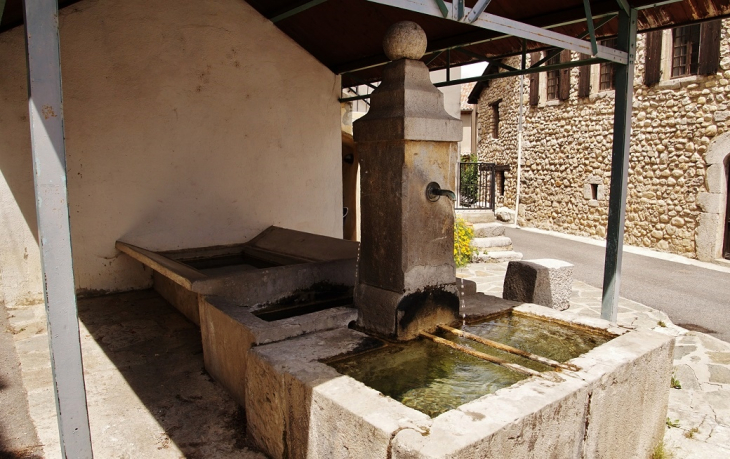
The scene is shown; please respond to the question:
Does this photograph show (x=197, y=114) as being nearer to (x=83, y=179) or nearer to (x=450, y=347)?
(x=83, y=179)

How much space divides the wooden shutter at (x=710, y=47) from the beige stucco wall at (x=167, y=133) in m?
6.82

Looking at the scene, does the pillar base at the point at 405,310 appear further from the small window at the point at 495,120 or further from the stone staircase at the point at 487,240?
the small window at the point at 495,120

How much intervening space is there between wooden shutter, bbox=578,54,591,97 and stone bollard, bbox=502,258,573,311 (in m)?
7.62

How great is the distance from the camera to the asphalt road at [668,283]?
5.92 metres

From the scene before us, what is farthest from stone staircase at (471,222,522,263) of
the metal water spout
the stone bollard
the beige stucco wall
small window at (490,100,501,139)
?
small window at (490,100,501,139)

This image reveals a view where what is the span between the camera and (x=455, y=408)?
224cm

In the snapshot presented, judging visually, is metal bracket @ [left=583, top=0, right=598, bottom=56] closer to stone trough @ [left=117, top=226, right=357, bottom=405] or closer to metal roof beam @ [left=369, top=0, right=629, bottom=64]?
metal roof beam @ [left=369, top=0, right=629, bottom=64]

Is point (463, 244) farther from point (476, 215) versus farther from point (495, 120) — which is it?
point (495, 120)

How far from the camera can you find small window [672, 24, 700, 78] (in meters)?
9.35

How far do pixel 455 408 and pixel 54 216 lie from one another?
71.8 inches

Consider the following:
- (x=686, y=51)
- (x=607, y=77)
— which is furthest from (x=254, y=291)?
(x=607, y=77)

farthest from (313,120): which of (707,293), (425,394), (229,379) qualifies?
(707,293)

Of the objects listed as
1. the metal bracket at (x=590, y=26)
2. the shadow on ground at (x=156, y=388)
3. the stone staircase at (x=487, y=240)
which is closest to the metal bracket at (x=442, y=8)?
the metal bracket at (x=590, y=26)

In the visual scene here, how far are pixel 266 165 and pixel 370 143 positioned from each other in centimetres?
374
